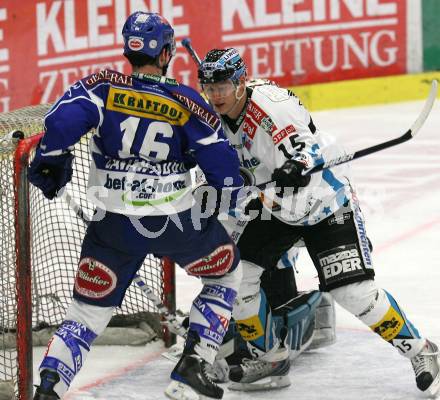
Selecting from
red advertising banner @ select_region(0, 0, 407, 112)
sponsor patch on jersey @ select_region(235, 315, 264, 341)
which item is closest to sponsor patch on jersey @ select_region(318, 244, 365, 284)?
sponsor patch on jersey @ select_region(235, 315, 264, 341)

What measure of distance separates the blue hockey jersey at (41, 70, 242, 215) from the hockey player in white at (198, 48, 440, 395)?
37cm

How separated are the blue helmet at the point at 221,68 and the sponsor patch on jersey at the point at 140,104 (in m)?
0.44

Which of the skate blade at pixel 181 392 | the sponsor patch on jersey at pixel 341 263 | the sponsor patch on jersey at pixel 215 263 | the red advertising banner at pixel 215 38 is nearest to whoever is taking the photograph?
the skate blade at pixel 181 392

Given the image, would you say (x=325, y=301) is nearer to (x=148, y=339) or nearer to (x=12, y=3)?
(x=148, y=339)

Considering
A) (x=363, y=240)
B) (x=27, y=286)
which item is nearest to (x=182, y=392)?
(x=27, y=286)

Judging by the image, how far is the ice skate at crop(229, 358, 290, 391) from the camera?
454 centimetres

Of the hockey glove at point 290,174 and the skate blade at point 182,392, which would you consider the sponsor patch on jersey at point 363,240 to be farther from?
the skate blade at point 182,392

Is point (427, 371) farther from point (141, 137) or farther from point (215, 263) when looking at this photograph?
point (141, 137)

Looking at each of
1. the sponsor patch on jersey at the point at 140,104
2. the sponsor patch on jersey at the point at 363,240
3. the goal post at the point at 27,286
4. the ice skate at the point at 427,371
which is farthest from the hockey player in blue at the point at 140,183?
the ice skate at the point at 427,371

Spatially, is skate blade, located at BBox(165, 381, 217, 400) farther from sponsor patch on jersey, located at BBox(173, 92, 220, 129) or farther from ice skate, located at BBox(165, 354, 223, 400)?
Result: sponsor patch on jersey, located at BBox(173, 92, 220, 129)

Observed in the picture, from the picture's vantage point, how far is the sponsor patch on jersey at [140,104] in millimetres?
3789

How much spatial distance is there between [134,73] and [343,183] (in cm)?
101

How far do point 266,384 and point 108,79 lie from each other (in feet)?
4.42

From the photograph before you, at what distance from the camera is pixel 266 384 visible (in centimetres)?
454
